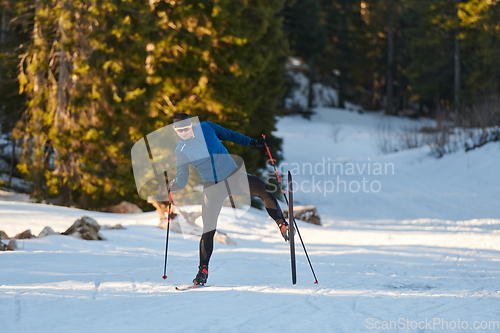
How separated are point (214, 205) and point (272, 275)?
4.37 ft

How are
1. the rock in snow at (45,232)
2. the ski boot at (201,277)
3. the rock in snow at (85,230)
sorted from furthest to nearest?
the rock in snow at (85,230)
the rock in snow at (45,232)
the ski boot at (201,277)

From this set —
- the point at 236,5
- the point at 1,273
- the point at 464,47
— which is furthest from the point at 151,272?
the point at 464,47

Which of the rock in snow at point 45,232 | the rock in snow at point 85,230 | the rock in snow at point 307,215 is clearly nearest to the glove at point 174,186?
the rock in snow at point 85,230

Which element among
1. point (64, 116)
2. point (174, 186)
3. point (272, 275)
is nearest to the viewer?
point (174, 186)

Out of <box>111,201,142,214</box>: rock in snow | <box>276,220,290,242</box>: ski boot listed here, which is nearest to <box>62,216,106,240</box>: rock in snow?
<box>276,220,290,242</box>: ski boot

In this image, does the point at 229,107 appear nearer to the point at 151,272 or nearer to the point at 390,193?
the point at 390,193

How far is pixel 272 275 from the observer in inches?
215

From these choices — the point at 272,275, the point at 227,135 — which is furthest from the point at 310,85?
the point at 227,135

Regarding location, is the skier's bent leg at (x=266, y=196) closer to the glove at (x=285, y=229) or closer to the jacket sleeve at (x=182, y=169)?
the glove at (x=285, y=229)

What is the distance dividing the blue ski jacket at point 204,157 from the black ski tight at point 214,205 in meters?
0.14

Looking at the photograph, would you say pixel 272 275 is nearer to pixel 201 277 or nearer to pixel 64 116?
pixel 201 277

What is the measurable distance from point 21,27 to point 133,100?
6307mm

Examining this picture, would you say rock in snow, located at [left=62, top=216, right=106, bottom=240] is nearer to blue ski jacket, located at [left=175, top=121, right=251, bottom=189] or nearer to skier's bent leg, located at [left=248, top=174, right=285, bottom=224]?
blue ski jacket, located at [left=175, top=121, right=251, bottom=189]

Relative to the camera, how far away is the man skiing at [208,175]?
15.4ft
